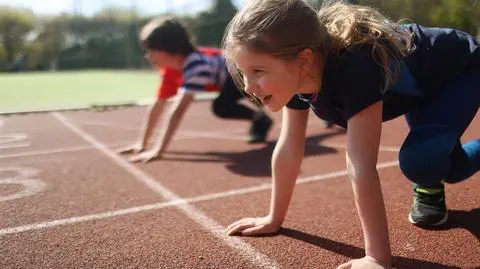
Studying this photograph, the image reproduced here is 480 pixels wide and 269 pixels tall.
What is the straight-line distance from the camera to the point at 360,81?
1620 mm

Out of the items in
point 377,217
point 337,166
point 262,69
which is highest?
point 262,69

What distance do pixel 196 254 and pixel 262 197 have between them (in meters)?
0.92

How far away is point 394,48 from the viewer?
177cm

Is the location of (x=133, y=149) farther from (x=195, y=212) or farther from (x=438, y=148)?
(x=438, y=148)

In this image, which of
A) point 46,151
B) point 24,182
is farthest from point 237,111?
point 24,182

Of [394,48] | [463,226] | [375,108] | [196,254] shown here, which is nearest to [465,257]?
[463,226]

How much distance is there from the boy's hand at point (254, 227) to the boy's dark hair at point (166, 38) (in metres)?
2.66

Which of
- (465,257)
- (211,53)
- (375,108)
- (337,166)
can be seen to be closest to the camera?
(375,108)

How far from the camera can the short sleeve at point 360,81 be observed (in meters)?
1.62

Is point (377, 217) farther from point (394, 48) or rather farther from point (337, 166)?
point (337, 166)

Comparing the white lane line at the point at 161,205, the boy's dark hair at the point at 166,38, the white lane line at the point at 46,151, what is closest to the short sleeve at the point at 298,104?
the white lane line at the point at 161,205

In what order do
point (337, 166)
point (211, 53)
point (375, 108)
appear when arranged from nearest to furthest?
point (375, 108) → point (337, 166) → point (211, 53)

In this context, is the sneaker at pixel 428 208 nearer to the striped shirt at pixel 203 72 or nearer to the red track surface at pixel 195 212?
the red track surface at pixel 195 212

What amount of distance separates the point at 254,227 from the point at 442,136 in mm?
982
